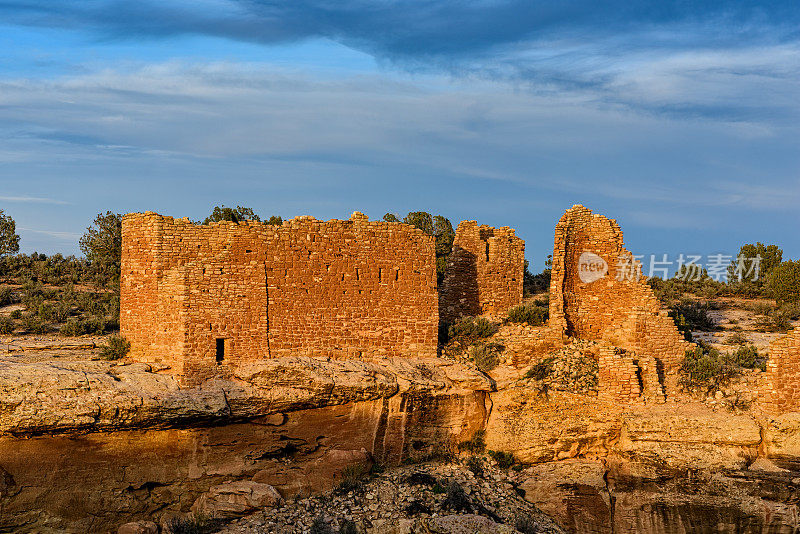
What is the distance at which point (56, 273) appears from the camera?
31703mm

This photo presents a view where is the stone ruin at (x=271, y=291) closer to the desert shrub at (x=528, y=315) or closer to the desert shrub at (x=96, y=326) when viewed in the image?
the desert shrub at (x=96, y=326)

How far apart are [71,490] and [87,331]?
6.23 meters

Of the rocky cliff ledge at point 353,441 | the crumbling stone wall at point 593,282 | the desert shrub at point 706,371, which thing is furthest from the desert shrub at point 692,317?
the rocky cliff ledge at point 353,441

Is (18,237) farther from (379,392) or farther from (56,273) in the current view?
(379,392)

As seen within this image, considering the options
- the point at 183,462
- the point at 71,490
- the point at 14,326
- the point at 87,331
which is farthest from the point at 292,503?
the point at 14,326

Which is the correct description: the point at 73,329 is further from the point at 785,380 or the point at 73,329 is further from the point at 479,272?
the point at 785,380

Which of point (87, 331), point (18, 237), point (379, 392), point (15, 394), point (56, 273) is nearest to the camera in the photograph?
point (15, 394)

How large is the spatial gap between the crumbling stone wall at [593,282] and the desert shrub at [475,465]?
4.21m

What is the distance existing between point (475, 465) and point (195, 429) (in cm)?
708

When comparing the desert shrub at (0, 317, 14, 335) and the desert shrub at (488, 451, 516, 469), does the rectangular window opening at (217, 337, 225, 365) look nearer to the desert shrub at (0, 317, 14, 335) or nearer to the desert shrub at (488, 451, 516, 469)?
the desert shrub at (0, 317, 14, 335)

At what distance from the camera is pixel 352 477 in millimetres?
18953

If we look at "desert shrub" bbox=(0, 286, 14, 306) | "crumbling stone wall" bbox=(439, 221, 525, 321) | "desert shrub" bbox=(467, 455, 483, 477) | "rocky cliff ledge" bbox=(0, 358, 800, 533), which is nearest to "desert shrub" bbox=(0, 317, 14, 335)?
"desert shrub" bbox=(0, 286, 14, 306)

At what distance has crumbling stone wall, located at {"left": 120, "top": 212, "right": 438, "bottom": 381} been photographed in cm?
1911

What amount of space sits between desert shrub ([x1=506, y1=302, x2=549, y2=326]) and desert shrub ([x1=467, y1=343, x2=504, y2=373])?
55.0 inches
